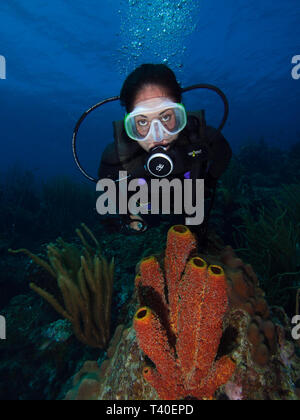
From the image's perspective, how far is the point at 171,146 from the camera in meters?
2.98

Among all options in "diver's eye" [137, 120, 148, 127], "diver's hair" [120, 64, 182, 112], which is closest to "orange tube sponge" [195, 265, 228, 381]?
"diver's eye" [137, 120, 148, 127]

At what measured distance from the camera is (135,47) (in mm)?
22859

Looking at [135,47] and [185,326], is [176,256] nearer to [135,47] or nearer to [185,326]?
[185,326]

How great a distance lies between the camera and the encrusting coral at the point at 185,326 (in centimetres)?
118

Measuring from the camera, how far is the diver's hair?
2.69 m

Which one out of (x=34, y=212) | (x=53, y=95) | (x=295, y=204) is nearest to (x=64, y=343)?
(x=295, y=204)

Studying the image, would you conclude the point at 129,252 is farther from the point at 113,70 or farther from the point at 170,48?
the point at 113,70

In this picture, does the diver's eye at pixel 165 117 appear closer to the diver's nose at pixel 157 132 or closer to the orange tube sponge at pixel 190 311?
the diver's nose at pixel 157 132
